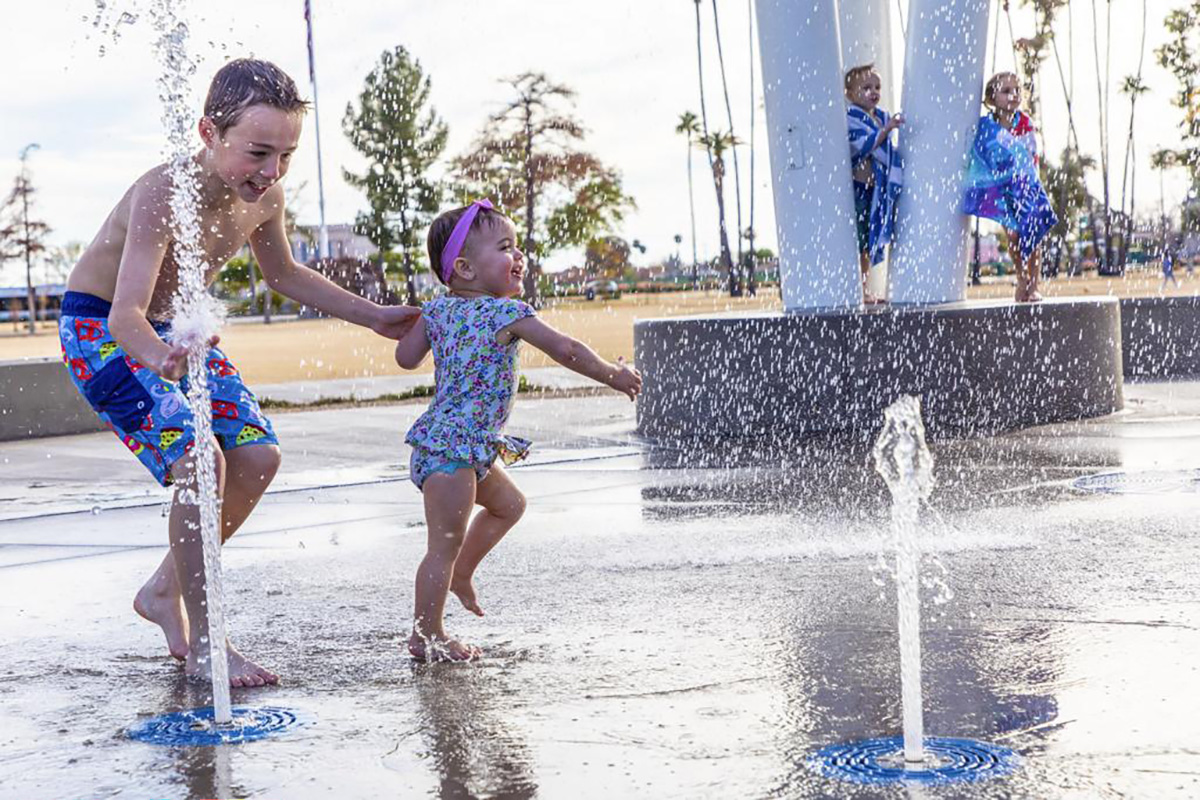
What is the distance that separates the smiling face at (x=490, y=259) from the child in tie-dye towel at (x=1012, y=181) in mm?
6467

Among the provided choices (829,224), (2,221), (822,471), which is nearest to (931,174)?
(829,224)

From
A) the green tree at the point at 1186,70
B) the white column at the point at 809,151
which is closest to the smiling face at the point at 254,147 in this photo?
the white column at the point at 809,151

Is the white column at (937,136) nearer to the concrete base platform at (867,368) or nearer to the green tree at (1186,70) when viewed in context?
the concrete base platform at (867,368)

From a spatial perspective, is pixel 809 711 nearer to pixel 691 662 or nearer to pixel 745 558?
pixel 691 662

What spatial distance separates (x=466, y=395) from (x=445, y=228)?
0.44 meters

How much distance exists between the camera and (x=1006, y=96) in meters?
10.7

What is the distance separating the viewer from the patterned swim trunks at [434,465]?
4.35 m

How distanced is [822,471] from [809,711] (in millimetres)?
4561

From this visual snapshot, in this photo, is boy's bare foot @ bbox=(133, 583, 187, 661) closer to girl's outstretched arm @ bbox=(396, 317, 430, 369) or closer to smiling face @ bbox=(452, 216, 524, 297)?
girl's outstretched arm @ bbox=(396, 317, 430, 369)

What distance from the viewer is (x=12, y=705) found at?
3.95m

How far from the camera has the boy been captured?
160 inches

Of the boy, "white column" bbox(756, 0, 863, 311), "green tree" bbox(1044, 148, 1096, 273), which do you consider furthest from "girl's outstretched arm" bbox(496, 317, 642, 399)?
"green tree" bbox(1044, 148, 1096, 273)

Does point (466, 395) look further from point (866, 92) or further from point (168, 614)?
point (866, 92)

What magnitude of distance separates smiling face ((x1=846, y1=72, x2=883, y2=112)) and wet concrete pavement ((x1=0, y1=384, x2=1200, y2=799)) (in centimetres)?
323
